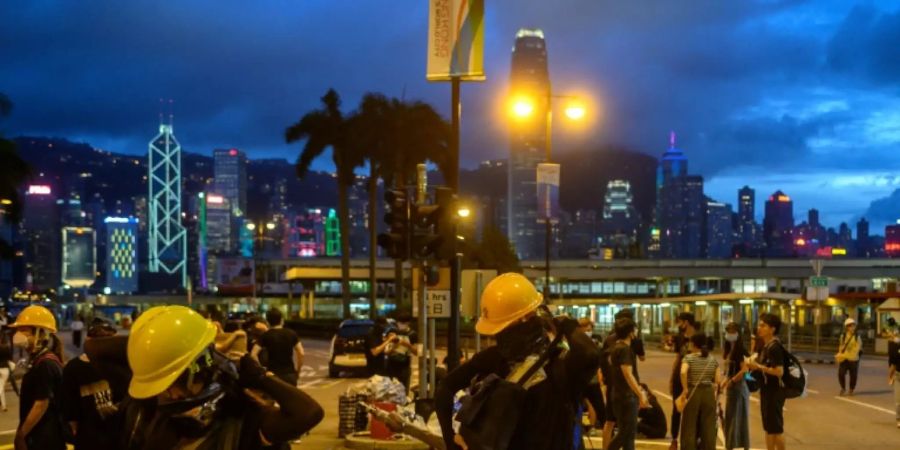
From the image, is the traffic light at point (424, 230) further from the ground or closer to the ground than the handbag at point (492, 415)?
further from the ground

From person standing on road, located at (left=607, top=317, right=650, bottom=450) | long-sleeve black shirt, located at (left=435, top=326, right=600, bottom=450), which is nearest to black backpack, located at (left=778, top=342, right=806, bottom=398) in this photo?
person standing on road, located at (left=607, top=317, right=650, bottom=450)

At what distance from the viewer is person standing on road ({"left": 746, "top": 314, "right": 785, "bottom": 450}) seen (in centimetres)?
1152

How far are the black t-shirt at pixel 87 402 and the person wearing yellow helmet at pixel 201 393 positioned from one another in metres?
3.05

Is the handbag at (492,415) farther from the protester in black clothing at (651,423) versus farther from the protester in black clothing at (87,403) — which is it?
the protester in black clothing at (651,423)

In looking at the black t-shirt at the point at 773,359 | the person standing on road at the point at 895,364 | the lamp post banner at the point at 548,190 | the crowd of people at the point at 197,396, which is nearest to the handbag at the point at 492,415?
the crowd of people at the point at 197,396

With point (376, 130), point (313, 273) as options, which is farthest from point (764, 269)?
point (376, 130)

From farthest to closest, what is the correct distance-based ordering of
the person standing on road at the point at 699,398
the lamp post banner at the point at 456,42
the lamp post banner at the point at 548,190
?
the lamp post banner at the point at 548,190
the lamp post banner at the point at 456,42
the person standing on road at the point at 699,398

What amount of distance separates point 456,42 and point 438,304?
3749mm

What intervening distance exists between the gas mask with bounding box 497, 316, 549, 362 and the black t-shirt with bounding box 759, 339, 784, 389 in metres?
6.91

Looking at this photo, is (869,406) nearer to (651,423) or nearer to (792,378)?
(651,423)

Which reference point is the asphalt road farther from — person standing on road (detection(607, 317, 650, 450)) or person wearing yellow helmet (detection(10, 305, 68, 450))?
person wearing yellow helmet (detection(10, 305, 68, 450))

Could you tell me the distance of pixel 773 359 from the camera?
11508mm

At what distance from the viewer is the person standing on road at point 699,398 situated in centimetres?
1202

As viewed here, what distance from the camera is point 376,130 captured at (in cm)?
5981
